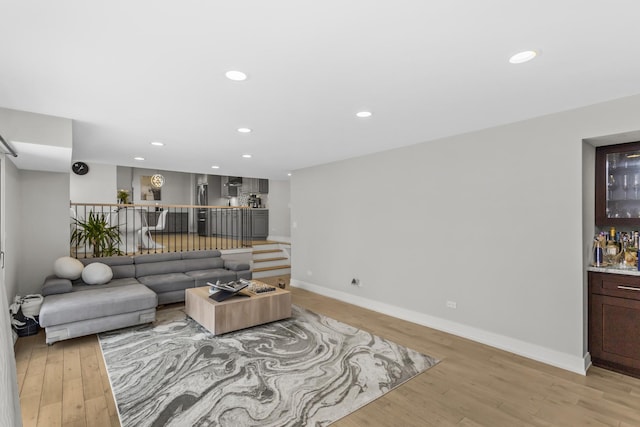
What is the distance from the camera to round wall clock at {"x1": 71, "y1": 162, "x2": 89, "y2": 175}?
719cm

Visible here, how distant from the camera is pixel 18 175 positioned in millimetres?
4293

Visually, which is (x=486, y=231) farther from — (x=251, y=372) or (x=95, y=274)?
(x=95, y=274)

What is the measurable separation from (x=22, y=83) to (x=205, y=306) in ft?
9.06

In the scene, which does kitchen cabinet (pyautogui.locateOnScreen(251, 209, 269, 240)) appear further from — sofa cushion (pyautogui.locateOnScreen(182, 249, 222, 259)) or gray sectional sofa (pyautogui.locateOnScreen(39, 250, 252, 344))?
gray sectional sofa (pyautogui.locateOnScreen(39, 250, 252, 344))

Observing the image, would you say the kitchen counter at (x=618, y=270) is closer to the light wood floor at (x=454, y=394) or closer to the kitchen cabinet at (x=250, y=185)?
the light wood floor at (x=454, y=394)

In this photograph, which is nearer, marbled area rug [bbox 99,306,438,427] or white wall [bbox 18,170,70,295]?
marbled area rug [bbox 99,306,438,427]

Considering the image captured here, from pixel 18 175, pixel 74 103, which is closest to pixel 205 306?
pixel 74 103

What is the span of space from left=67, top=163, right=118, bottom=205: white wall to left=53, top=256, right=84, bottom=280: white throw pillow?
3623 millimetres

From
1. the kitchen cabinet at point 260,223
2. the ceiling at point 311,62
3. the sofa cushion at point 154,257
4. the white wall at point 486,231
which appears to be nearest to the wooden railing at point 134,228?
the kitchen cabinet at point 260,223

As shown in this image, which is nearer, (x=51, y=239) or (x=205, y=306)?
(x=205, y=306)

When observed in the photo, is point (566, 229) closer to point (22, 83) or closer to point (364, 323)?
point (364, 323)

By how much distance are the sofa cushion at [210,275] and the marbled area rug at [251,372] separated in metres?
1.07

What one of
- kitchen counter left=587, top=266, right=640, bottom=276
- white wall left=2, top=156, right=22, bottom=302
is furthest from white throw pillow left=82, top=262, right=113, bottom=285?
kitchen counter left=587, top=266, right=640, bottom=276

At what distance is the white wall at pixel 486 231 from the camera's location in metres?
3.00
